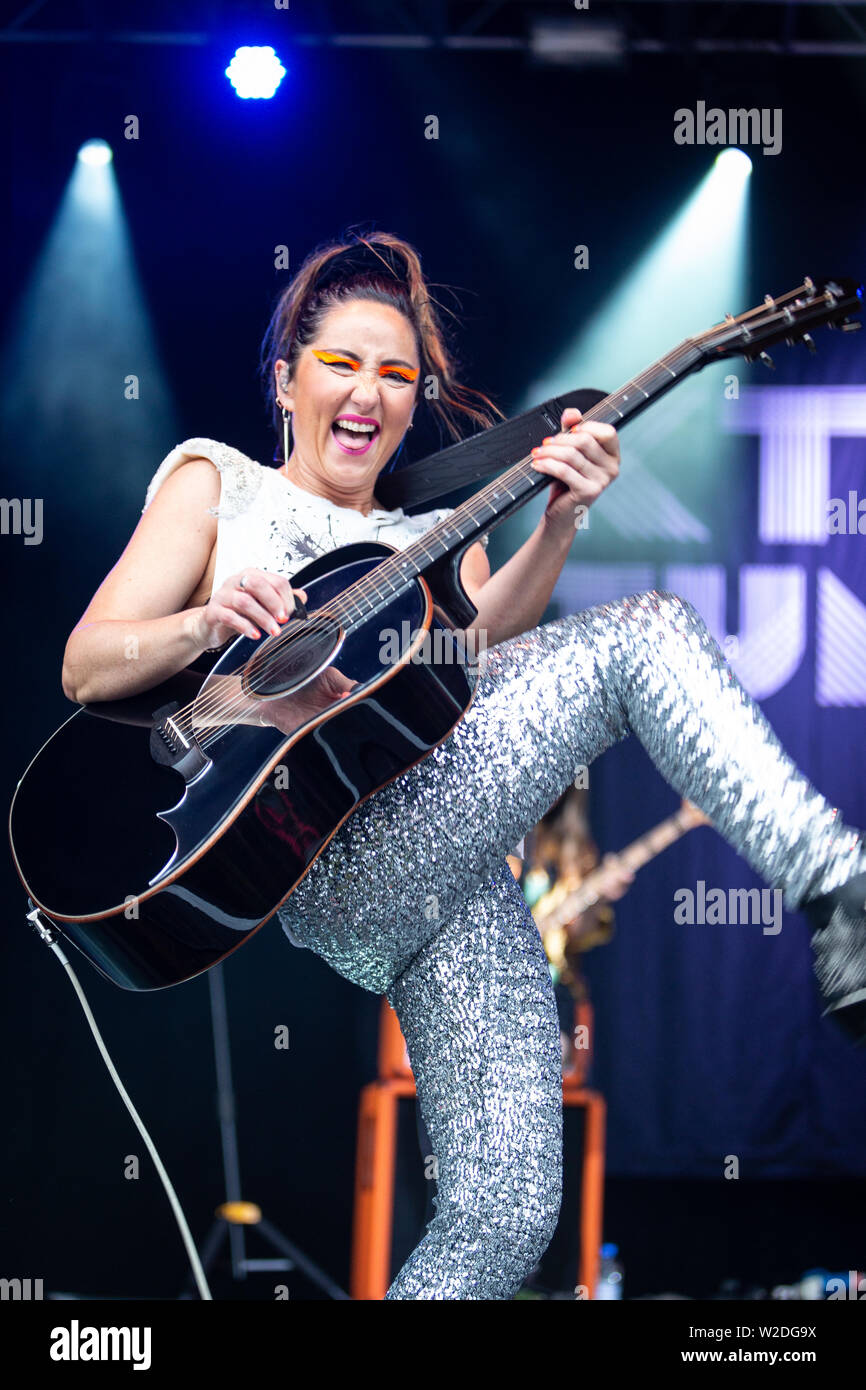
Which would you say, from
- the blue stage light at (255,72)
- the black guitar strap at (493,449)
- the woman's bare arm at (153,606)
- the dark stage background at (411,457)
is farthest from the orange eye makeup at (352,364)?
the blue stage light at (255,72)

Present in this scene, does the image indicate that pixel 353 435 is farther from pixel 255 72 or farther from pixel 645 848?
pixel 645 848

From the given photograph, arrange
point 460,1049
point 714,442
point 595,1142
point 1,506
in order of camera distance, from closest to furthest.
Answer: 1. point 460,1049
2. point 595,1142
3. point 1,506
4. point 714,442

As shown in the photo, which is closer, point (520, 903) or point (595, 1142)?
point (520, 903)

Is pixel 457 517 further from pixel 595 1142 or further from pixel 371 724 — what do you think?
pixel 595 1142

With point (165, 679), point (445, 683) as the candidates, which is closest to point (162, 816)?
point (165, 679)

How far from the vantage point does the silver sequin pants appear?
1470 millimetres

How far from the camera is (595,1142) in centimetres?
289

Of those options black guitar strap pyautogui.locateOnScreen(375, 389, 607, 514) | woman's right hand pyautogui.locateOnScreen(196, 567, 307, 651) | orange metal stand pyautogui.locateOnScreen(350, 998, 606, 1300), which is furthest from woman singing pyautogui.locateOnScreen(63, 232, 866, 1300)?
orange metal stand pyautogui.locateOnScreen(350, 998, 606, 1300)

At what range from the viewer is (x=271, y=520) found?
6.15 ft

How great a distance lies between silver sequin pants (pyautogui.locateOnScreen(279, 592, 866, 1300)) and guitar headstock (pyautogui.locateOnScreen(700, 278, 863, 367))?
471 millimetres

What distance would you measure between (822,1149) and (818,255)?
2676mm

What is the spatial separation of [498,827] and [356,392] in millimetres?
772

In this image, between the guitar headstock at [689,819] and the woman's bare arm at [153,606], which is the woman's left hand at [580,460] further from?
the guitar headstock at [689,819]

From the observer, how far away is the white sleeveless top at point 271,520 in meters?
1.82
